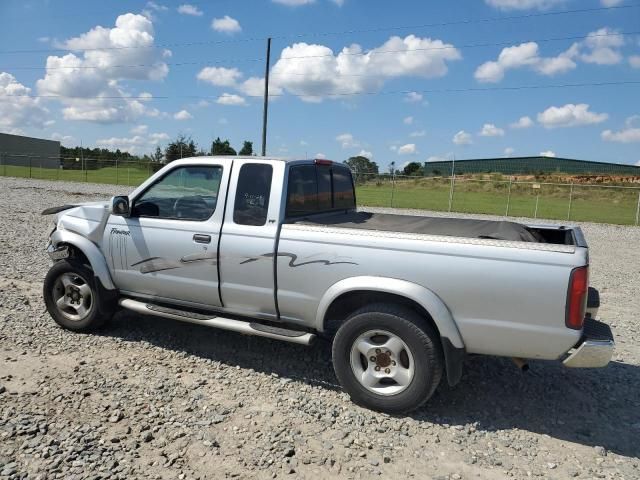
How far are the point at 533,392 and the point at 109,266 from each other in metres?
4.09

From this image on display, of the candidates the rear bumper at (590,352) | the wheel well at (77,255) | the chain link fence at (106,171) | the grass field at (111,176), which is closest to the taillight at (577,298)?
the rear bumper at (590,352)

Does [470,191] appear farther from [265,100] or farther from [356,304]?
[356,304]


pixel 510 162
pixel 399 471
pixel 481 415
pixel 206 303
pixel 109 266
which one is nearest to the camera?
pixel 399 471

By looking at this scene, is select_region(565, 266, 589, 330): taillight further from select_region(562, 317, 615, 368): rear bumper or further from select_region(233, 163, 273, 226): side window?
select_region(233, 163, 273, 226): side window

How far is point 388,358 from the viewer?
373 centimetres

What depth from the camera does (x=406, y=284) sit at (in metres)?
3.58

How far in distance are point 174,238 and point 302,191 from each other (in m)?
1.24

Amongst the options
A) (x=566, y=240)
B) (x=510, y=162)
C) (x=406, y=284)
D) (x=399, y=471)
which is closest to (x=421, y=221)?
(x=566, y=240)

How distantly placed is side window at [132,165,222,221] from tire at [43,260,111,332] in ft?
→ 2.99

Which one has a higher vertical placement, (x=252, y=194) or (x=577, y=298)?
(x=252, y=194)

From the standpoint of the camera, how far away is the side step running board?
158 inches

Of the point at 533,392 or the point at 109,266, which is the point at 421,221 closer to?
the point at 533,392

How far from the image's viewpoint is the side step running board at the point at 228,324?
4016 millimetres

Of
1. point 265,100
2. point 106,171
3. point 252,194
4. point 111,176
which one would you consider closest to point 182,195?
point 252,194
